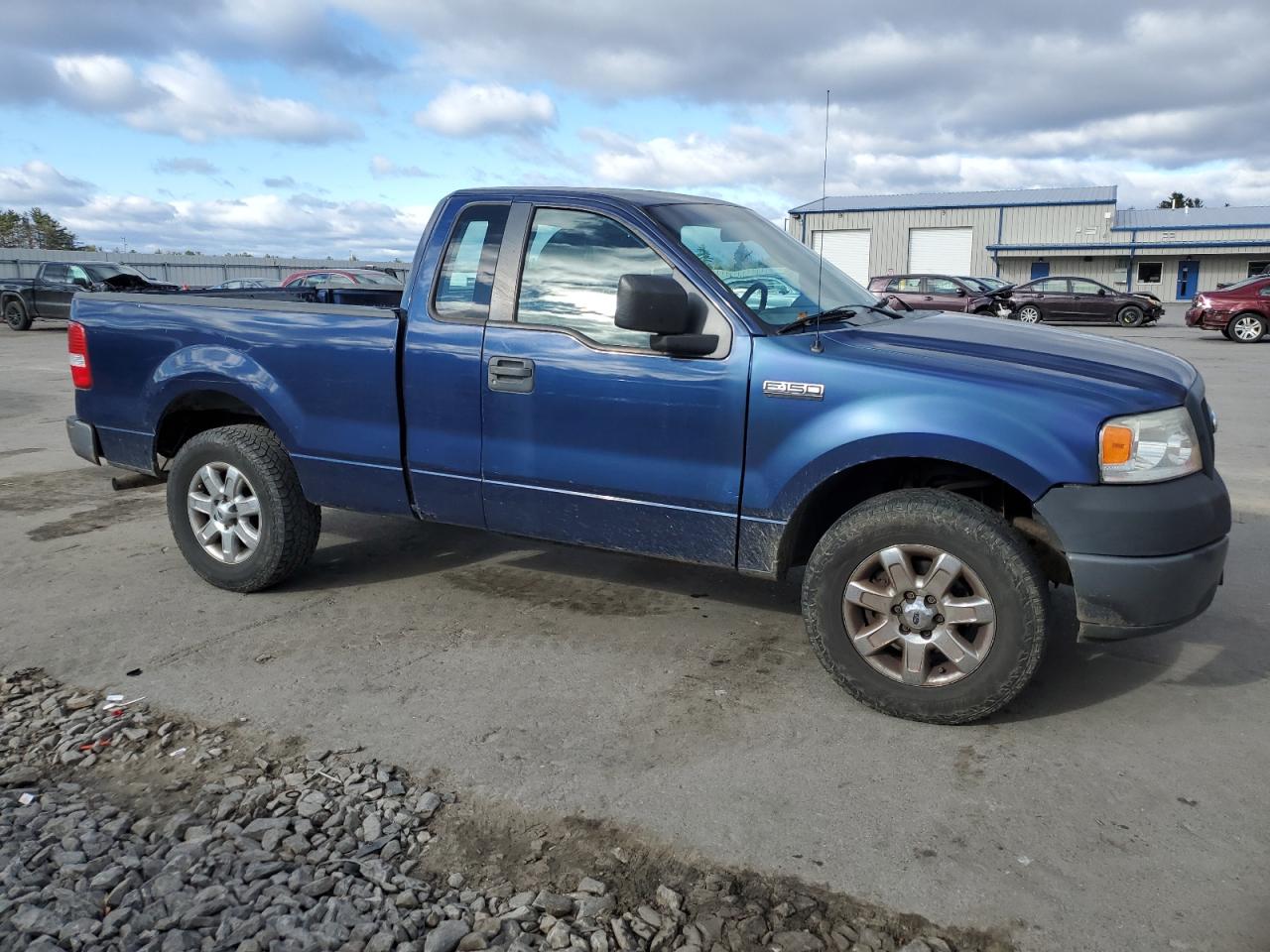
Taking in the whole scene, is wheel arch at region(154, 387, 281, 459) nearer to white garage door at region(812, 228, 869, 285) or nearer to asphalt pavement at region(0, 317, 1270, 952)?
asphalt pavement at region(0, 317, 1270, 952)

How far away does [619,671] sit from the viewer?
4109 mm

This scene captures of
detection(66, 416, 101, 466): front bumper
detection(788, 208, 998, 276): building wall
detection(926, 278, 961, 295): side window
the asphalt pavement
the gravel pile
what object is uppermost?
detection(788, 208, 998, 276): building wall

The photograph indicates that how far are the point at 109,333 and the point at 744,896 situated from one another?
4308 mm

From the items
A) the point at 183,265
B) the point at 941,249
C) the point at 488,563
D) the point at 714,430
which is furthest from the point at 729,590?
the point at 941,249

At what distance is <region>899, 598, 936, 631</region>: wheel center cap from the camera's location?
359 cm

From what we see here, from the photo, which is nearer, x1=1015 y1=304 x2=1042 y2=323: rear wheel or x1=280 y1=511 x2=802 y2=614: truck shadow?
x1=280 y1=511 x2=802 y2=614: truck shadow

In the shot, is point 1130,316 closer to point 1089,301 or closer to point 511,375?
point 1089,301

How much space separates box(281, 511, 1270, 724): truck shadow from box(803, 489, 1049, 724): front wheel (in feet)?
0.97

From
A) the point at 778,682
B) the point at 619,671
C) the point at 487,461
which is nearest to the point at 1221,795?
the point at 778,682

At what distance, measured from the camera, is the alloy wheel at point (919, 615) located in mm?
3529

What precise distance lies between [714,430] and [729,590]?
1484mm

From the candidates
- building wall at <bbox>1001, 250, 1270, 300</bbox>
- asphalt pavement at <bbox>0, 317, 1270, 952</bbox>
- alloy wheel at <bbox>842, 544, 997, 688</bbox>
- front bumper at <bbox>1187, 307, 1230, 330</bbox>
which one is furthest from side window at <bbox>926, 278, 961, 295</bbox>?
alloy wheel at <bbox>842, 544, 997, 688</bbox>

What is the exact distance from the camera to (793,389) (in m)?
3.71

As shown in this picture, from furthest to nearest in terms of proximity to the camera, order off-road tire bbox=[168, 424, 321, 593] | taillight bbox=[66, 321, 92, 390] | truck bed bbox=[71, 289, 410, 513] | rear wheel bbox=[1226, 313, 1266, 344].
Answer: rear wheel bbox=[1226, 313, 1266, 344]
taillight bbox=[66, 321, 92, 390]
off-road tire bbox=[168, 424, 321, 593]
truck bed bbox=[71, 289, 410, 513]
